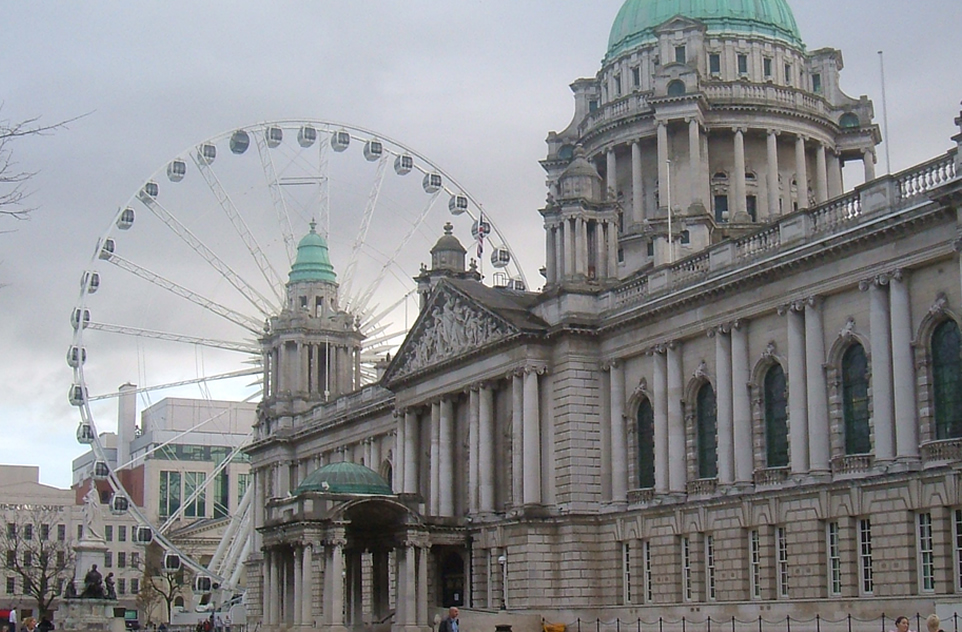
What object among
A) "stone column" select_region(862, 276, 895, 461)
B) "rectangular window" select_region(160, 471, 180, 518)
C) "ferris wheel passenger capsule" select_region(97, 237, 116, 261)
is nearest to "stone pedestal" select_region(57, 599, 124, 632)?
"stone column" select_region(862, 276, 895, 461)

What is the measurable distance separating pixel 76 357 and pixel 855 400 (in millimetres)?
51909

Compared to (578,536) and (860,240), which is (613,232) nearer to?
(578,536)

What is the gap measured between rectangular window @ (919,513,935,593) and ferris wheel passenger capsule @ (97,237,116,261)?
54857mm

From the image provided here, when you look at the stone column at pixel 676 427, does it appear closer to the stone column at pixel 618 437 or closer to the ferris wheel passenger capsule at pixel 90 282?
the stone column at pixel 618 437

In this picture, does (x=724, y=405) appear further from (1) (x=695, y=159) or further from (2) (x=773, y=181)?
(2) (x=773, y=181)

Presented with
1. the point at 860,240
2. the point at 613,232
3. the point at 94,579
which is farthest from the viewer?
the point at 613,232

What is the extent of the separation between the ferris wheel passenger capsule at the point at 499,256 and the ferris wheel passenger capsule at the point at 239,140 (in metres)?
16.6

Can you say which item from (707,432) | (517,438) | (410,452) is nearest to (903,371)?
(707,432)

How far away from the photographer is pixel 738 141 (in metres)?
79.8

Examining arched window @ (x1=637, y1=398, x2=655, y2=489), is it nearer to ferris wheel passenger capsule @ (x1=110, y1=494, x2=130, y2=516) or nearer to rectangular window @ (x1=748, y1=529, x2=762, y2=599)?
rectangular window @ (x1=748, y1=529, x2=762, y2=599)

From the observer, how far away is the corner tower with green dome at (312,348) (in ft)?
318

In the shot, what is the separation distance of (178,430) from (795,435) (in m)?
126

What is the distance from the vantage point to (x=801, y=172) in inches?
3169

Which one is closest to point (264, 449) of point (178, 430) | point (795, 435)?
point (795, 435)
